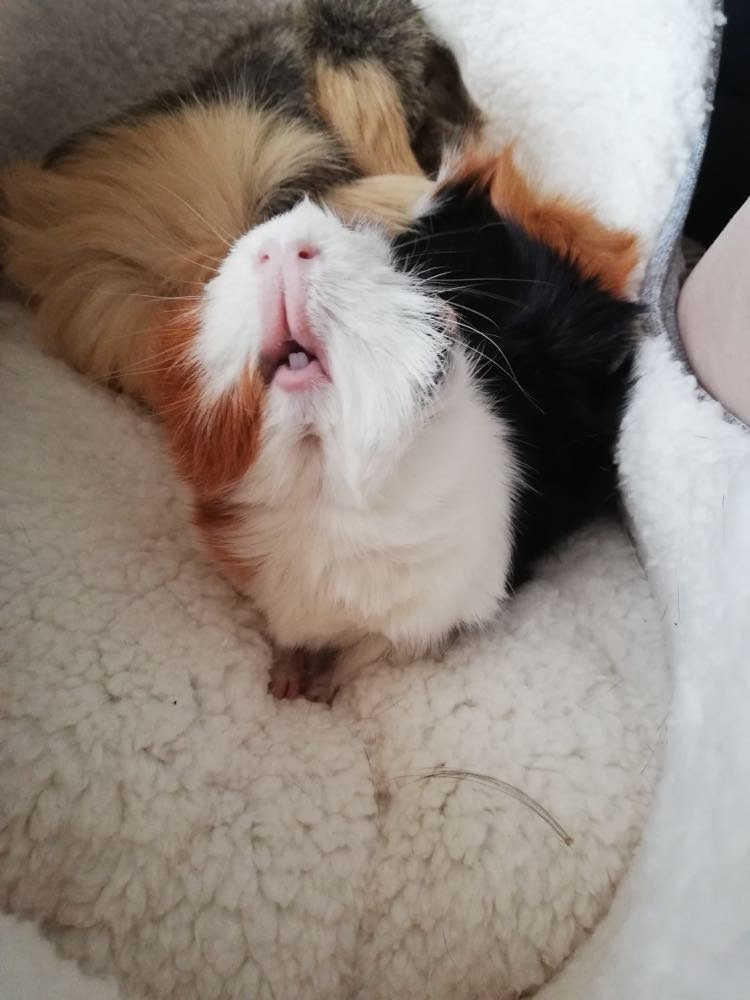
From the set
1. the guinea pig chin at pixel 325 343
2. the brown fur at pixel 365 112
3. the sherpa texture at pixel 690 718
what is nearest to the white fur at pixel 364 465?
the guinea pig chin at pixel 325 343

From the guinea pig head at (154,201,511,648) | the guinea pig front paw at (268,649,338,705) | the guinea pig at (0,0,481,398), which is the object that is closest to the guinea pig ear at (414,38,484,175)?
the guinea pig at (0,0,481,398)

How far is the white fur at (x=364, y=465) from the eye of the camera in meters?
0.61

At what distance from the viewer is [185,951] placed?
654mm

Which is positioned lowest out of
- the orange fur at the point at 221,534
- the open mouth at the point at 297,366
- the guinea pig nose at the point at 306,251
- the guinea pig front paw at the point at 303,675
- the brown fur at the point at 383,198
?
the guinea pig front paw at the point at 303,675

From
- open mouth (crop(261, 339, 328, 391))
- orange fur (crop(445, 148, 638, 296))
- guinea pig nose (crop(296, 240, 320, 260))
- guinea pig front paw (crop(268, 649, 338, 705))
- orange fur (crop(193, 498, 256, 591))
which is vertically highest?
guinea pig nose (crop(296, 240, 320, 260))

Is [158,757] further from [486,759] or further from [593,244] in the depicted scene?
[593,244]

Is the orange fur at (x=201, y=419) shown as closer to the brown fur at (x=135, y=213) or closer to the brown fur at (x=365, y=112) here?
the brown fur at (x=135, y=213)

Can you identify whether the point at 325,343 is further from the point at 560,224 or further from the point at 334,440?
the point at 560,224

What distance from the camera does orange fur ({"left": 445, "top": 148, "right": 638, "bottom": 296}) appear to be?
0.97m

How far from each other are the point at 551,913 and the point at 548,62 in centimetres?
102

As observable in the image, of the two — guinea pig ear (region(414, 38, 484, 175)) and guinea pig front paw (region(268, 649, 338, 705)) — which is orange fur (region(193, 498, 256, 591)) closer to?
guinea pig front paw (region(268, 649, 338, 705))

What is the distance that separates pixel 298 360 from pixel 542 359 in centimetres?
39

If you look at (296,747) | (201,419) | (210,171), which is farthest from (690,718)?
(210,171)

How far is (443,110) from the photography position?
117cm
